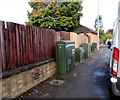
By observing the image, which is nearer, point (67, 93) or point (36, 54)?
point (67, 93)

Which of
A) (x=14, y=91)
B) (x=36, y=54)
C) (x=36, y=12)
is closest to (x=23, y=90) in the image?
(x=14, y=91)

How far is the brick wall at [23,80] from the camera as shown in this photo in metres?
3.52

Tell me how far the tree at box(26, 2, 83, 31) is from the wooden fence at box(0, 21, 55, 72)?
15.2 m

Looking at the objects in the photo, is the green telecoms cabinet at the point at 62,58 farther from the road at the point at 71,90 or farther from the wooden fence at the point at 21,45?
the wooden fence at the point at 21,45

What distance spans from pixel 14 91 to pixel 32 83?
94 cm

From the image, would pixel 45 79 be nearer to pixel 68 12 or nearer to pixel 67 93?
pixel 67 93

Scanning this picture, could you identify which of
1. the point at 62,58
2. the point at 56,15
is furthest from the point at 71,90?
the point at 56,15

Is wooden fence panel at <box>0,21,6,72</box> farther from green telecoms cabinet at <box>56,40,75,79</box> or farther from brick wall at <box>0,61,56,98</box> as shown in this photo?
green telecoms cabinet at <box>56,40,75,79</box>

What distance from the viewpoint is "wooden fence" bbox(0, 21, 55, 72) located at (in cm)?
349

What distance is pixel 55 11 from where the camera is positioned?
2081 cm

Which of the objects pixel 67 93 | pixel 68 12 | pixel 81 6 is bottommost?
pixel 67 93

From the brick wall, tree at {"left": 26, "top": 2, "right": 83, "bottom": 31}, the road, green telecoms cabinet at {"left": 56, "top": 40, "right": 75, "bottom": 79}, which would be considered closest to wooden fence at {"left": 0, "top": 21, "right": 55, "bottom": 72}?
the brick wall

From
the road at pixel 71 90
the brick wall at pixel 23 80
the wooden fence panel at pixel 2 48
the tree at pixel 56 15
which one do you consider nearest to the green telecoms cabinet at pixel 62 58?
the road at pixel 71 90

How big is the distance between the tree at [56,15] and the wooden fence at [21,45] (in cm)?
1516
